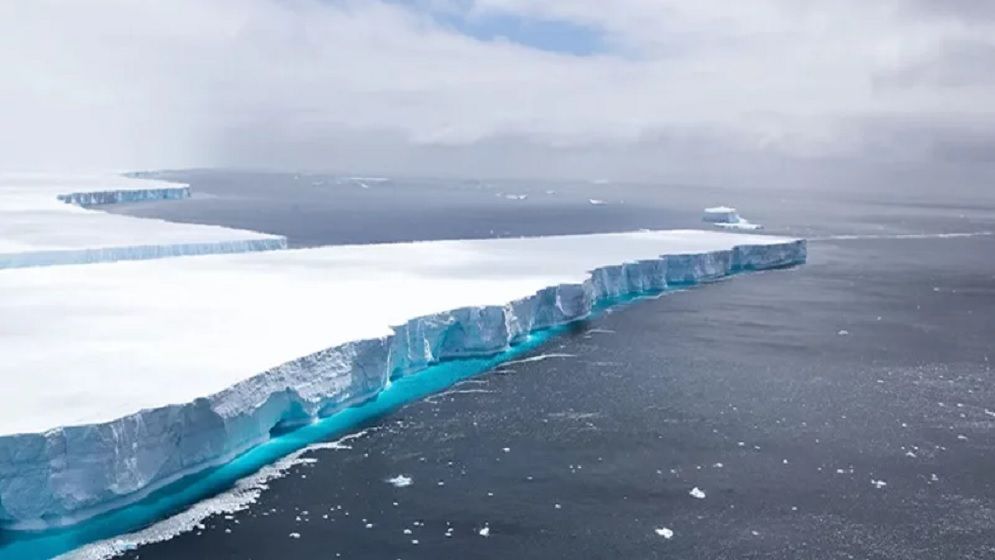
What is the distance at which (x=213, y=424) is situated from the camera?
40.3 feet

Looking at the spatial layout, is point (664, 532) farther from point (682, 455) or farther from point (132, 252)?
point (132, 252)

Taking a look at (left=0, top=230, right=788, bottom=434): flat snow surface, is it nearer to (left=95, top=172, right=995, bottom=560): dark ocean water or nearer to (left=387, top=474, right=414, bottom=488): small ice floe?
(left=95, top=172, right=995, bottom=560): dark ocean water

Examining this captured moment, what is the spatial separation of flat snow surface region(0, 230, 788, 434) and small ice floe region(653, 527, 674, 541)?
20.4 ft

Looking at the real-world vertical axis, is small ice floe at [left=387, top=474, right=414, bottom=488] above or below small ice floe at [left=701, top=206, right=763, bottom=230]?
below

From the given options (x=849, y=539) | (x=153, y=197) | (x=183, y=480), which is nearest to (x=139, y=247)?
(x=183, y=480)

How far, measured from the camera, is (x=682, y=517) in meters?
11.6

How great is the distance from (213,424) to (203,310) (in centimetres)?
597

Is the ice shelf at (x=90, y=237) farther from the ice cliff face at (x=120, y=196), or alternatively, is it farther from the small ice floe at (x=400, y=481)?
the small ice floe at (x=400, y=481)

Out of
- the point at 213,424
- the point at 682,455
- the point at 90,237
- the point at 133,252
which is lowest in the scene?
the point at 682,455

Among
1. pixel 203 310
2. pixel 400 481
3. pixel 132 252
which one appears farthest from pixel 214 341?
pixel 132 252

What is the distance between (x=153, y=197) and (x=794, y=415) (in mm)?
52853

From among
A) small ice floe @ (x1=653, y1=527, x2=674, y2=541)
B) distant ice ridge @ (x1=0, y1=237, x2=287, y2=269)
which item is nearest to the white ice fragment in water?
small ice floe @ (x1=653, y1=527, x2=674, y2=541)

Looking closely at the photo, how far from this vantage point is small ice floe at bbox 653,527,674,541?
36.3ft

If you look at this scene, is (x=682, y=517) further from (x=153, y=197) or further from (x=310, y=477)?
(x=153, y=197)
